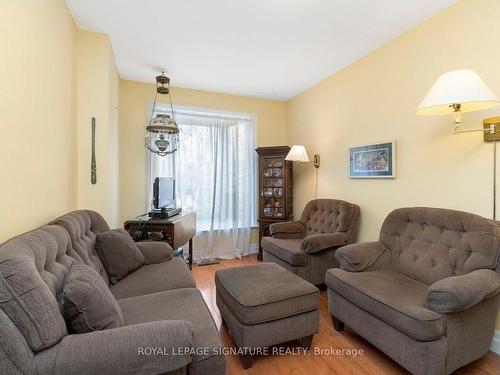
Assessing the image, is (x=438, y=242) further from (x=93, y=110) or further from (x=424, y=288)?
(x=93, y=110)

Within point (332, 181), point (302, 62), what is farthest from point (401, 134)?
point (302, 62)

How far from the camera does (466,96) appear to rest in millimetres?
1485

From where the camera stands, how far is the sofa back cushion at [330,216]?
2.76 meters

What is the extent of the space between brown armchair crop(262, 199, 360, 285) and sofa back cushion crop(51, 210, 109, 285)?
1.69 m

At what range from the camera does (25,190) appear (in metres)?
1.38

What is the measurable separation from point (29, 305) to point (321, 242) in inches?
Answer: 88.6

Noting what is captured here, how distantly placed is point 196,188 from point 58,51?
7.33 feet

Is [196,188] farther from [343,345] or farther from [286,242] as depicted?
[343,345]

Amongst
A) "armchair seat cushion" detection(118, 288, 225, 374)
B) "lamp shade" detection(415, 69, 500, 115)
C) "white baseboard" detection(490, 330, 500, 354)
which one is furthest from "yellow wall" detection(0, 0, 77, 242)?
"white baseboard" detection(490, 330, 500, 354)

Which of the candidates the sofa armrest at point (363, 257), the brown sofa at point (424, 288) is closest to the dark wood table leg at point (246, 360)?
the brown sofa at point (424, 288)

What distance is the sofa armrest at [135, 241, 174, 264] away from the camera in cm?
216

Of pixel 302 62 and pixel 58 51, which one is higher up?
pixel 302 62

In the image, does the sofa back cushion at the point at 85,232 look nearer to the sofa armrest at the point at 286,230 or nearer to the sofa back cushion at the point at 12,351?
the sofa back cushion at the point at 12,351

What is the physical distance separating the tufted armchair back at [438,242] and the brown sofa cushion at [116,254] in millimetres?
2049
